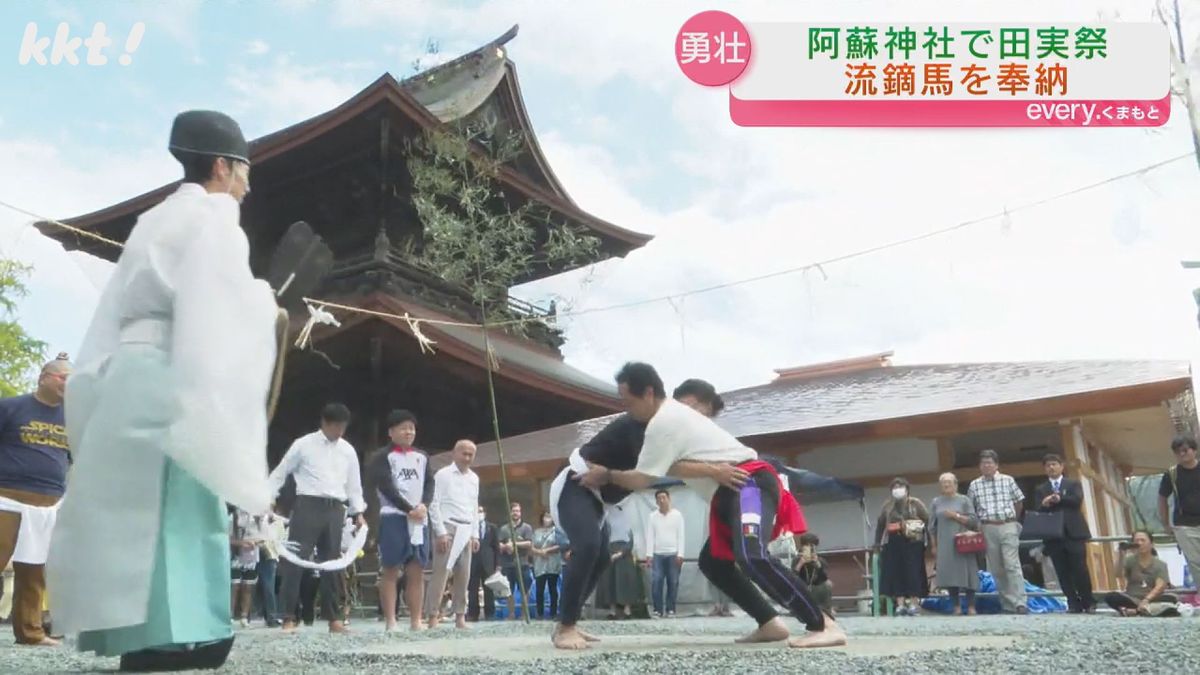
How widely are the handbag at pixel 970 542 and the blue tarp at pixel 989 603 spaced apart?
1.74ft

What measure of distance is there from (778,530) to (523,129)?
1198cm

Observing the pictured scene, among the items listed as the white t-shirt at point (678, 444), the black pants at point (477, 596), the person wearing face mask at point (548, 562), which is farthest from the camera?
the person wearing face mask at point (548, 562)

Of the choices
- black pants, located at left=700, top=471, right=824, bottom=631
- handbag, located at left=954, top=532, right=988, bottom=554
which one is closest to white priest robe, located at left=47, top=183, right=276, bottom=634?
black pants, located at left=700, top=471, right=824, bottom=631

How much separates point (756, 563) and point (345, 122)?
1017 cm

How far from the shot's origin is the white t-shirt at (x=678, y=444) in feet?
12.7

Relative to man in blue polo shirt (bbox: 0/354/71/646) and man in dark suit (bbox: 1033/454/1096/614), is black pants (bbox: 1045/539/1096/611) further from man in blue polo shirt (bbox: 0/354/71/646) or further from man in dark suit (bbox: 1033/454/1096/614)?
man in blue polo shirt (bbox: 0/354/71/646)

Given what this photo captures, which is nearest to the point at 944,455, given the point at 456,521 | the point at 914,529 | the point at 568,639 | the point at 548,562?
the point at 914,529

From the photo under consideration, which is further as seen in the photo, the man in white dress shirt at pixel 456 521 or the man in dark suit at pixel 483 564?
the man in dark suit at pixel 483 564

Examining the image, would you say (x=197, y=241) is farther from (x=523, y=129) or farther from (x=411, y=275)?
(x=523, y=129)

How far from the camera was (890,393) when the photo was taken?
523 inches

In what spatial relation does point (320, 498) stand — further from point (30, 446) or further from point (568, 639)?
point (568, 639)

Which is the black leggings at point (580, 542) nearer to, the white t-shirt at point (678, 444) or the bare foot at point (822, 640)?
the white t-shirt at point (678, 444)

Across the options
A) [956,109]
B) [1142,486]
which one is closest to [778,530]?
[956,109]

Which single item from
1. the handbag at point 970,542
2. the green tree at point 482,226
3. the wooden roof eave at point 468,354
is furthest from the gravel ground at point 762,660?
the wooden roof eave at point 468,354
